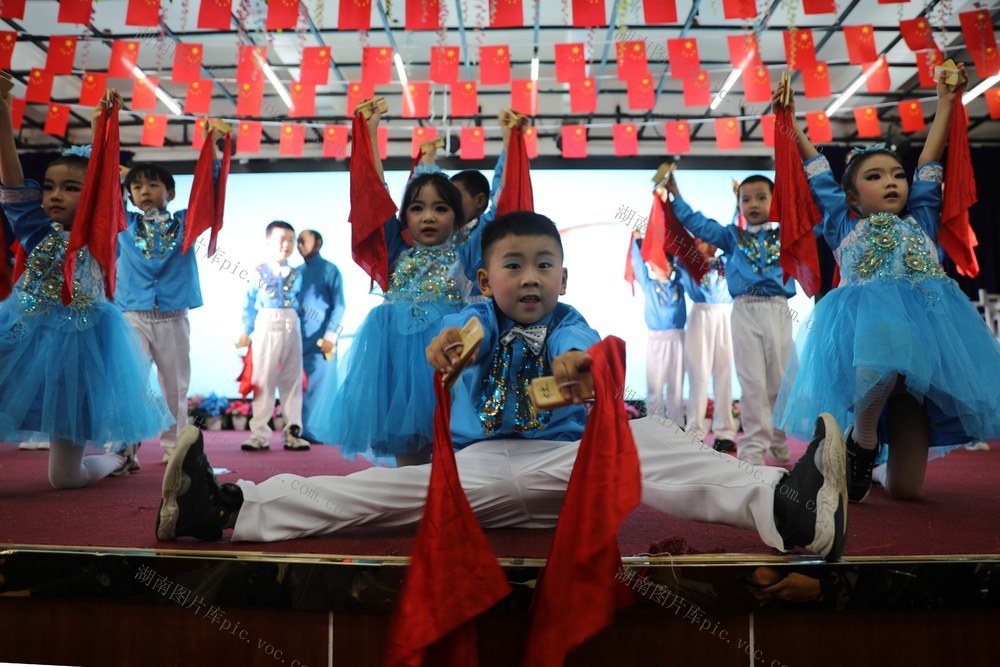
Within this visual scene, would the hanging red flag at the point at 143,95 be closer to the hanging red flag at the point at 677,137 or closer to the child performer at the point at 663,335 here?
the child performer at the point at 663,335

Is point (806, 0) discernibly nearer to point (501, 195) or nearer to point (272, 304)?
point (501, 195)

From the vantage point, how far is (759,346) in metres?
3.79

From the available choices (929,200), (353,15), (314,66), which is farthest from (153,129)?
(929,200)

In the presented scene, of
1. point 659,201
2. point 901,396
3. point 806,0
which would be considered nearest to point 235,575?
point 901,396

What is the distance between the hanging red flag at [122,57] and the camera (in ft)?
16.8

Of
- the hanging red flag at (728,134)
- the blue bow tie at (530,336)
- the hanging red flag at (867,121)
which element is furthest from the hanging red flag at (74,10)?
the hanging red flag at (867,121)

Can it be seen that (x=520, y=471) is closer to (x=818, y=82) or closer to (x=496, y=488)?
(x=496, y=488)

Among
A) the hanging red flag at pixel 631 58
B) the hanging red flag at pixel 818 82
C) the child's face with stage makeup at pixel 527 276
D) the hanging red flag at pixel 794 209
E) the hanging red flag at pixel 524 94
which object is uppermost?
the hanging red flag at pixel 524 94

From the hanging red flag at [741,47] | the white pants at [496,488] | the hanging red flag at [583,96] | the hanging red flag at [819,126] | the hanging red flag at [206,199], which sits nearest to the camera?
the white pants at [496,488]

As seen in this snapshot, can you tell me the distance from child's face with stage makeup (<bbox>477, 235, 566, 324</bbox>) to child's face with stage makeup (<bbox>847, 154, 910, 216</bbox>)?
1357mm

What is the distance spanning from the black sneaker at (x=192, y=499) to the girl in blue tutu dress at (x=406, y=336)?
0.81m

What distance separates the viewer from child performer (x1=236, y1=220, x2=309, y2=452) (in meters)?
4.90

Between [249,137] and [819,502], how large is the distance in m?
6.76

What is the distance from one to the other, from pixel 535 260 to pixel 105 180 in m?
1.83
